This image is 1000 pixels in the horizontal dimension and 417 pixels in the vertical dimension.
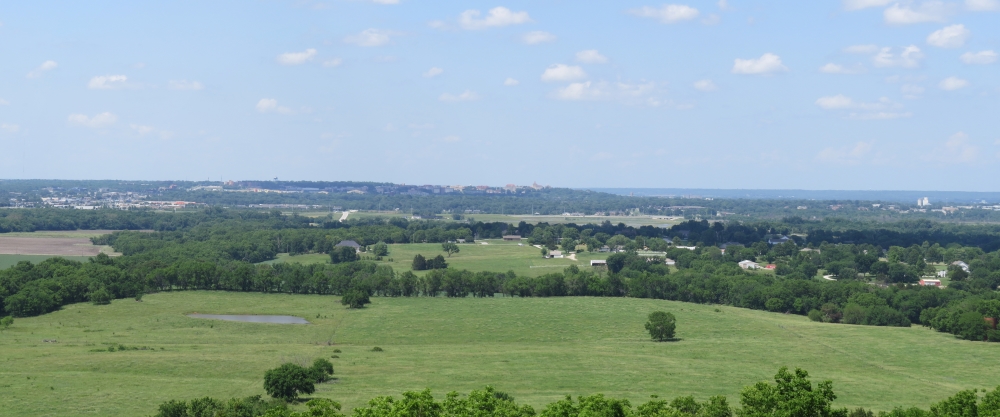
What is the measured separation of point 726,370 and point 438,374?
64.2 ft

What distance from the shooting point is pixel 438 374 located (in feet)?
182

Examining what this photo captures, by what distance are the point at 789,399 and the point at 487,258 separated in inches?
4232

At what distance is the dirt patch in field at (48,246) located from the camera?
13088 centimetres

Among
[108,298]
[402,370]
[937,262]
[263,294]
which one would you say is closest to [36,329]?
[108,298]

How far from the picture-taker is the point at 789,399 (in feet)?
104

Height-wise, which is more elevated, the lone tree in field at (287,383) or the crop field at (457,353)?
the lone tree in field at (287,383)

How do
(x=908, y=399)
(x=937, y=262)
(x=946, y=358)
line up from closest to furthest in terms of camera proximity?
(x=908, y=399)
(x=946, y=358)
(x=937, y=262)

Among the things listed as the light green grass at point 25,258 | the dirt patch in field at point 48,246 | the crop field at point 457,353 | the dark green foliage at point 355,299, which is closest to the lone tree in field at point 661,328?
the crop field at point 457,353

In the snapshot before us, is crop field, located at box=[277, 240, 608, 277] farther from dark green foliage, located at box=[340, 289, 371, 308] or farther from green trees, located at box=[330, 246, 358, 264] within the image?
dark green foliage, located at box=[340, 289, 371, 308]

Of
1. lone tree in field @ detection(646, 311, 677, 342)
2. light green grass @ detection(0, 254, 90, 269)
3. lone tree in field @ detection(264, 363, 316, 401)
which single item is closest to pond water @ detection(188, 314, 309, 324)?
lone tree in field @ detection(264, 363, 316, 401)

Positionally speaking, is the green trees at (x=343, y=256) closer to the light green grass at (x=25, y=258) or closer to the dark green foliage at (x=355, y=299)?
the light green grass at (x=25, y=258)

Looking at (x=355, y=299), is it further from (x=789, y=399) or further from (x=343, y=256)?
(x=789, y=399)

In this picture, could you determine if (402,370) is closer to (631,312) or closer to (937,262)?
(631,312)

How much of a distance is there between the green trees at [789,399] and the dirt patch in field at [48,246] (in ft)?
397
